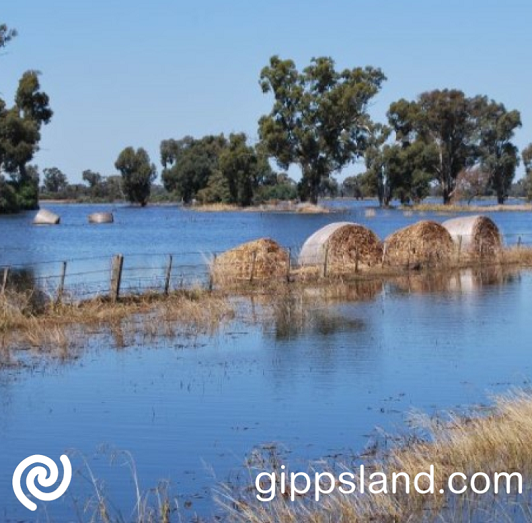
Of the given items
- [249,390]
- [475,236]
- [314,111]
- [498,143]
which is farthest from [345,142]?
[249,390]

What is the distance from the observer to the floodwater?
1293 cm

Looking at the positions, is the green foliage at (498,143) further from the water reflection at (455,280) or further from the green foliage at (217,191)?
the water reflection at (455,280)

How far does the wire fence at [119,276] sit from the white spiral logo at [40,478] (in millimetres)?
11681

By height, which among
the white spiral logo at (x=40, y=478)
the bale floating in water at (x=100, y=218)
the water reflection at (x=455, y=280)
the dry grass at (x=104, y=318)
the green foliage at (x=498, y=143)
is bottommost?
the bale floating in water at (x=100, y=218)

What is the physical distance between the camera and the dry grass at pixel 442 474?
1045cm

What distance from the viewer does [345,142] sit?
393ft

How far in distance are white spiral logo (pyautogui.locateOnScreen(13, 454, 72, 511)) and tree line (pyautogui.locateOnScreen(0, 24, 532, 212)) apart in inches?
4092

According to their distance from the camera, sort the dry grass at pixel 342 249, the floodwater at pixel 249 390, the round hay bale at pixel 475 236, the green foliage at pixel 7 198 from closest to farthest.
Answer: the floodwater at pixel 249 390 < the dry grass at pixel 342 249 < the round hay bale at pixel 475 236 < the green foliage at pixel 7 198

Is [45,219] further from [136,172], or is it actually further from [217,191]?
[136,172]

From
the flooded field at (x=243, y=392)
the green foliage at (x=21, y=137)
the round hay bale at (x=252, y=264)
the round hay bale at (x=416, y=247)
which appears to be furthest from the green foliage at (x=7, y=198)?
the flooded field at (x=243, y=392)

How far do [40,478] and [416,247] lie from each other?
2900 cm

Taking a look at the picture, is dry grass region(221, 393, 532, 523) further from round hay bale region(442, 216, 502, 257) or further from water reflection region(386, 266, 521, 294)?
round hay bale region(442, 216, 502, 257)

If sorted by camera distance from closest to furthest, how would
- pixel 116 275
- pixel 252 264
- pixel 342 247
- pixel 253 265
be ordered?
pixel 116 275 < pixel 253 265 < pixel 252 264 < pixel 342 247

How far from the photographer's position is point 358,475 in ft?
39.1
